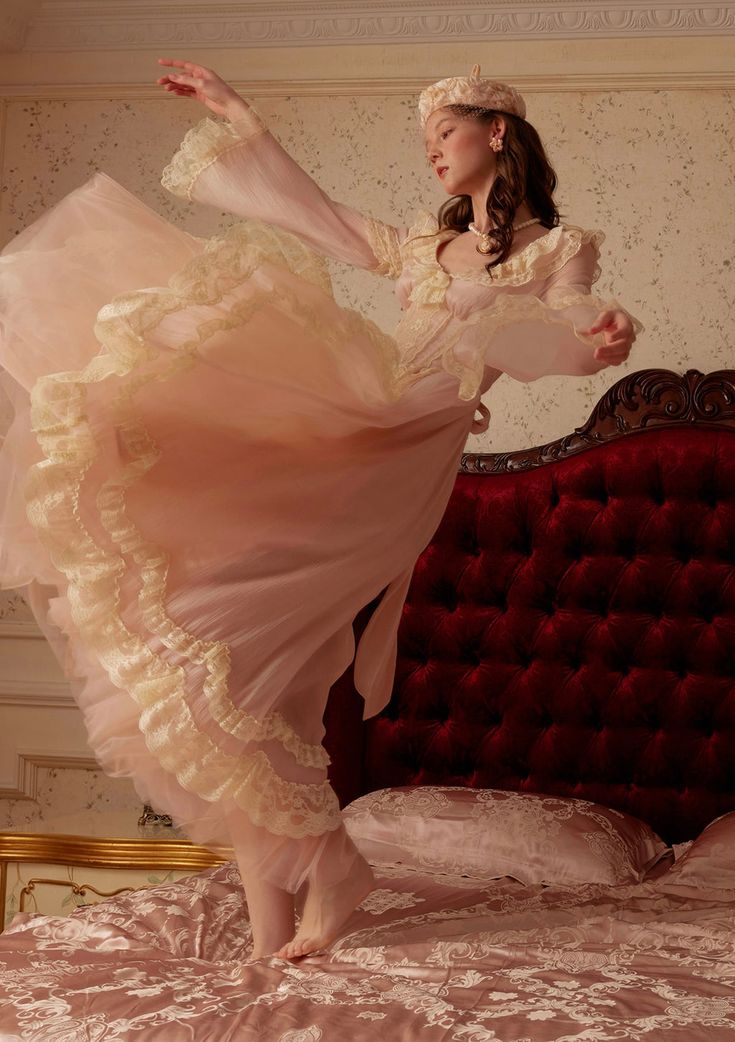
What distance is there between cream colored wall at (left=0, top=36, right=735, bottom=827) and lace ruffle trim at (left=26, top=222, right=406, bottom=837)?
1.92 meters

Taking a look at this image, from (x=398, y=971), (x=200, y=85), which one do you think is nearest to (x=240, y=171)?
(x=200, y=85)

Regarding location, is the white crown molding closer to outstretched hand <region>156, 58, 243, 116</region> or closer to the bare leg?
outstretched hand <region>156, 58, 243, 116</region>

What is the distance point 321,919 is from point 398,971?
0.52 feet

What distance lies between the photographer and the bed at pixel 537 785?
6.21 ft

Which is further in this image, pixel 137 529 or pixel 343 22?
pixel 343 22

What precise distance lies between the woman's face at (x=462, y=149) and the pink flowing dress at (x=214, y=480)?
0.49m

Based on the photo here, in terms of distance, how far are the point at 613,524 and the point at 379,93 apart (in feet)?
5.04

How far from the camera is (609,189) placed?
11.9 feet

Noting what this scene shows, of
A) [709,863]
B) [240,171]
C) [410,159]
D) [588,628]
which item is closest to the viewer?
[240,171]

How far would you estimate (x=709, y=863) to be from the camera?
280 centimetres

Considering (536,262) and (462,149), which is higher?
(462,149)

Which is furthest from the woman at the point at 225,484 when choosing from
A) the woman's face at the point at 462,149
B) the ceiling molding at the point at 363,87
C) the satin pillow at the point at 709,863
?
the ceiling molding at the point at 363,87

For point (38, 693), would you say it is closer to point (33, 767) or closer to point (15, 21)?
point (33, 767)

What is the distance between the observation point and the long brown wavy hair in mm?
2510
